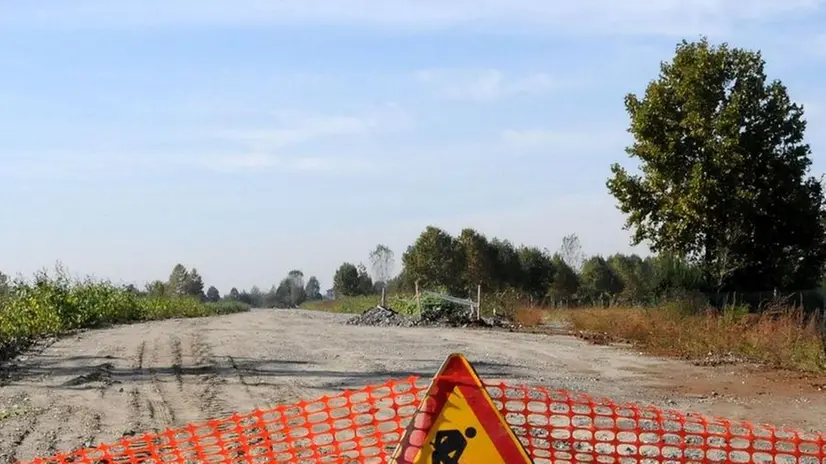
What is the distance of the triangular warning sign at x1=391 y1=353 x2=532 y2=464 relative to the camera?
3.66 metres

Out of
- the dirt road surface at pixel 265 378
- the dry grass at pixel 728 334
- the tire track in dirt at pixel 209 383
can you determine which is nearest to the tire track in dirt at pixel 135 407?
the dirt road surface at pixel 265 378

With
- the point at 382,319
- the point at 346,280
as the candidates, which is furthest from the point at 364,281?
the point at 382,319

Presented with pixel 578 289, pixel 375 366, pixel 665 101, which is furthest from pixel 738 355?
pixel 578 289

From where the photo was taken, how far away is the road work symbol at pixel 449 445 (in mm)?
3664

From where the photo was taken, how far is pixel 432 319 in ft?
112

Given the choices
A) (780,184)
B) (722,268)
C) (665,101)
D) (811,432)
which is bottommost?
(811,432)

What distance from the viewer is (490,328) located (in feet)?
103

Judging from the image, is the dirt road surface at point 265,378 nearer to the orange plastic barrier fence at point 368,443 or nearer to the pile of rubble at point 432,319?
the orange plastic barrier fence at point 368,443

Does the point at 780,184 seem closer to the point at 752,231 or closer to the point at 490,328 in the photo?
the point at 752,231

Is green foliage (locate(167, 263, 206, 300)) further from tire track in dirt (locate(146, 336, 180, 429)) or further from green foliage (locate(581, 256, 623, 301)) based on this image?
tire track in dirt (locate(146, 336, 180, 429))

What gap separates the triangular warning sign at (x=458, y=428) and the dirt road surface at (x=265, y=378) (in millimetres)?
5761

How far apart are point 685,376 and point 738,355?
3.43 m

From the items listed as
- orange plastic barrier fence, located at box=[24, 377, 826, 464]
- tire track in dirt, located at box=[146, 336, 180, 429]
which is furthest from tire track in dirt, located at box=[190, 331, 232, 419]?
orange plastic barrier fence, located at box=[24, 377, 826, 464]

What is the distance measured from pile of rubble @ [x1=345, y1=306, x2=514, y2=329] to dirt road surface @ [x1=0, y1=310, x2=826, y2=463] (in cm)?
873
